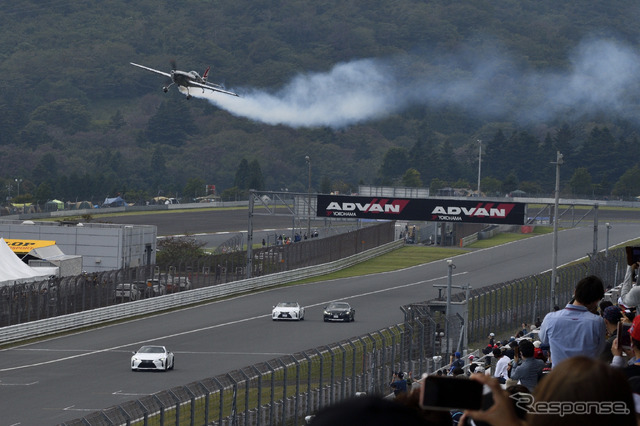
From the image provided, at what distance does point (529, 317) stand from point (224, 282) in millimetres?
18263

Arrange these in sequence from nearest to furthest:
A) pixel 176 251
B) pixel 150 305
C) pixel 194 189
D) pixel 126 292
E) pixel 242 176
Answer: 1. pixel 126 292
2. pixel 150 305
3. pixel 176 251
4. pixel 194 189
5. pixel 242 176

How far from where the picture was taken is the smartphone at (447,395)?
355cm

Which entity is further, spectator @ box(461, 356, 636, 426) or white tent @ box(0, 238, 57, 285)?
white tent @ box(0, 238, 57, 285)

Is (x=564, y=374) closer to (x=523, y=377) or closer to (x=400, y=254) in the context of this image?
(x=523, y=377)

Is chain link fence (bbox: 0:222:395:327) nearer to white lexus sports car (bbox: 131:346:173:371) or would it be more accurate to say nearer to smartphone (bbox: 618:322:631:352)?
white lexus sports car (bbox: 131:346:173:371)

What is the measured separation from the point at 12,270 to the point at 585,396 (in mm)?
41727

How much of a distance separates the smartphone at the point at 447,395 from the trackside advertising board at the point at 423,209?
180ft

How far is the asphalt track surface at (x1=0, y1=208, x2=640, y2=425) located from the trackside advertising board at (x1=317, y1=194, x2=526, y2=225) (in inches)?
156

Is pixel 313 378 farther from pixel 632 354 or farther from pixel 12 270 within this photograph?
pixel 12 270

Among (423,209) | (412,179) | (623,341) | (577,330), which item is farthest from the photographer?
(412,179)

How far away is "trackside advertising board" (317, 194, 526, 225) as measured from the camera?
58.4 m

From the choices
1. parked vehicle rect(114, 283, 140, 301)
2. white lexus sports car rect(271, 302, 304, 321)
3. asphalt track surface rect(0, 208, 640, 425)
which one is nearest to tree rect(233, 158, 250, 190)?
asphalt track surface rect(0, 208, 640, 425)

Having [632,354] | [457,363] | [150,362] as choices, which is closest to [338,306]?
[150,362]

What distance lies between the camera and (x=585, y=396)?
346cm
